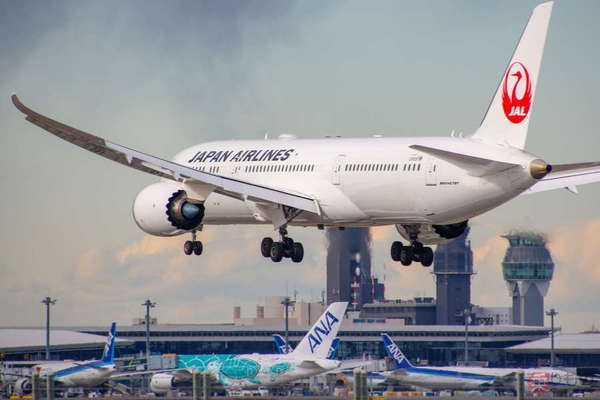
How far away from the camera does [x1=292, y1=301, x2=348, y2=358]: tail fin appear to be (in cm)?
9319

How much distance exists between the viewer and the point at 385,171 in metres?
56.4

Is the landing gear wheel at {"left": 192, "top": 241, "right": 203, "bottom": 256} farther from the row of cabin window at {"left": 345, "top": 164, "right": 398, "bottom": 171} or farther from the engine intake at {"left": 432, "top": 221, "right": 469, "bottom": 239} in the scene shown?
the engine intake at {"left": 432, "top": 221, "right": 469, "bottom": 239}

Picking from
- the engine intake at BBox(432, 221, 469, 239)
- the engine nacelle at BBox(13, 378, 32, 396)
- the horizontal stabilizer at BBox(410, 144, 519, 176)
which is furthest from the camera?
the engine nacelle at BBox(13, 378, 32, 396)

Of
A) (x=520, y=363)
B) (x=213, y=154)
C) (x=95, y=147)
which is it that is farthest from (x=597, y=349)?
(x=95, y=147)

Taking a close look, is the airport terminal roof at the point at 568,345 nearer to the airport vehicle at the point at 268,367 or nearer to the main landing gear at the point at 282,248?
the airport vehicle at the point at 268,367

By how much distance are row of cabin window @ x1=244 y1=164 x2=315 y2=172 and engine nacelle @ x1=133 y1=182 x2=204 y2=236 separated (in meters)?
4.18

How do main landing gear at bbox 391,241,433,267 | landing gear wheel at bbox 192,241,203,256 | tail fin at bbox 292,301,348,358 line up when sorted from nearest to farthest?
main landing gear at bbox 391,241,433,267 < landing gear wheel at bbox 192,241,203,256 < tail fin at bbox 292,301,348,358

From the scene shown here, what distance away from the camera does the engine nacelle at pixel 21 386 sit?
70.8 metres

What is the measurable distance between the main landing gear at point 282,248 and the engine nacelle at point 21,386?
57.8 ft

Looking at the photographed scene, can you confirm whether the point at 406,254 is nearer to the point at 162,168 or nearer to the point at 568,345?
the point at 162,168

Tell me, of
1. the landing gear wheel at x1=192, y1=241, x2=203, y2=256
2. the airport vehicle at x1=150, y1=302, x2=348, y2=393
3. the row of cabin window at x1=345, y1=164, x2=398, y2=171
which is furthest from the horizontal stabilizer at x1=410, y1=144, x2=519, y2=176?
the airport vehicle at x1=150, y1=302, x2=348, y2=393

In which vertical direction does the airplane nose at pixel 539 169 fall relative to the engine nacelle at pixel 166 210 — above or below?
above

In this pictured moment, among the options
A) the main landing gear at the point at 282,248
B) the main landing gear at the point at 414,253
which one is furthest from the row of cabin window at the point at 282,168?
the main landing gear at the point at 414,253

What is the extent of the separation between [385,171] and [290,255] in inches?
286
